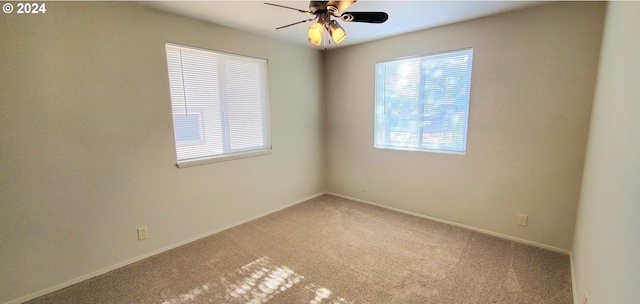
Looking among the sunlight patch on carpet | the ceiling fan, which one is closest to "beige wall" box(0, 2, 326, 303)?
the sunlight patch on carpet

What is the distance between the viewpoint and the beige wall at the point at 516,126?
7.32 feet

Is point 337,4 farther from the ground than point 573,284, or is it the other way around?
point 337,4

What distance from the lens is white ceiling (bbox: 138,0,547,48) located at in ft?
7.43

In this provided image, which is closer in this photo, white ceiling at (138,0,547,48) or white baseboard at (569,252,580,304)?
white baseboard at (569,252,580,304)

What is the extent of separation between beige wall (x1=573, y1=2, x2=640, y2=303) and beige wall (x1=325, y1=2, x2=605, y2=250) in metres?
0.34

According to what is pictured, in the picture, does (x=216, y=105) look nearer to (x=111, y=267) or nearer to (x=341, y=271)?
(x=111, y=267)

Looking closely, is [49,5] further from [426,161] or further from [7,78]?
[426,161]

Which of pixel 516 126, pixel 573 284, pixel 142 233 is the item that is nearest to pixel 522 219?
pixel 573 284

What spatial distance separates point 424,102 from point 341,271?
2.25 meters

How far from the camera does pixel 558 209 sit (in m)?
Answer: 2.40

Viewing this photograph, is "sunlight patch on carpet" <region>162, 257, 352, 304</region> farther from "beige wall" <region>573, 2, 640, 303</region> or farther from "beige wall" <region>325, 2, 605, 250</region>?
"beige wall" <region>325, 2, 605, 250</region>

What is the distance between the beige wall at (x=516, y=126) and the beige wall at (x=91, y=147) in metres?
2.48

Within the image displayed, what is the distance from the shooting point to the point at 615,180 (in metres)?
1.24

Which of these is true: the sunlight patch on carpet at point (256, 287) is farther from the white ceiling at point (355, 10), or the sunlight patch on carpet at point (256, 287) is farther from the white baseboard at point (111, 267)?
the white ceiling at point (355, 10)
